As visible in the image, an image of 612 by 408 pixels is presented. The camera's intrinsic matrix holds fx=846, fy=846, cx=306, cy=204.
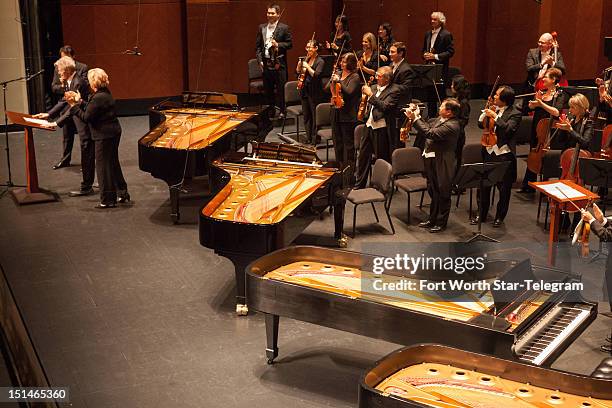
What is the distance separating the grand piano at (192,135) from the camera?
8.91 metres

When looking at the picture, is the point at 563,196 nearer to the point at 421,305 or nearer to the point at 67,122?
the point at 421,305

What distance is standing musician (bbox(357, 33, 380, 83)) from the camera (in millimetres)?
11844

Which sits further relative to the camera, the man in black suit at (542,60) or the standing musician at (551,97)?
the man in black suit at (542,60)

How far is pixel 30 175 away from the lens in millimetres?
9906

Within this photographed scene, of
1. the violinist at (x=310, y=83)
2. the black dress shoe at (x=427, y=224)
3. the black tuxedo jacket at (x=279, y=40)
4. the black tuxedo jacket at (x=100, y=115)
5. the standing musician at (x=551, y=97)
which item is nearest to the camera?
the black dress shoe at (x=427, y=224)

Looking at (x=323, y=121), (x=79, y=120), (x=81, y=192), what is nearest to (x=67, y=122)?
(x=79, y=120)

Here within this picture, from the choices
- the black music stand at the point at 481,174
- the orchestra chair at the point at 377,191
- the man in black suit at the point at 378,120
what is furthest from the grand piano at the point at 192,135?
the black music stand at the point at 481,174

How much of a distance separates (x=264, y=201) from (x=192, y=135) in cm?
245

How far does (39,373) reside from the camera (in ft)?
6.37

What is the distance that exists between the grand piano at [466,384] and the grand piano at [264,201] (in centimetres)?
237

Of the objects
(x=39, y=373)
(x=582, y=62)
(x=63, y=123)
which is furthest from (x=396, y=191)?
(x=39, y=373)

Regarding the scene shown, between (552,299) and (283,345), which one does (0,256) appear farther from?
(552,299)

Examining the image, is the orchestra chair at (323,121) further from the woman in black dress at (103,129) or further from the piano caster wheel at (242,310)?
the piano caster wheel at (242,310)

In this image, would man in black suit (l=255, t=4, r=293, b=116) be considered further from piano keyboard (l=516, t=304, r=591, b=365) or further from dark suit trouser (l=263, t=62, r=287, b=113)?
piano keyboard (l=516, t=304, r=591, b=365)
